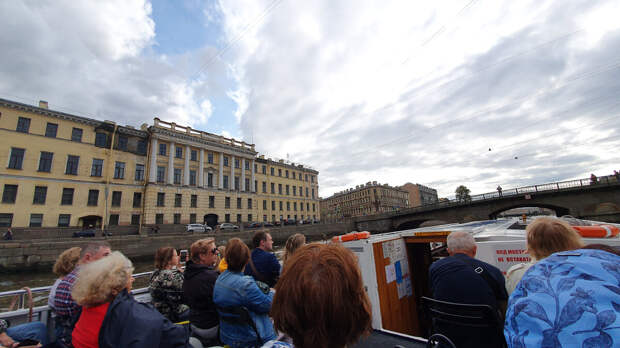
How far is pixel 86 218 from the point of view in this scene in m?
27.0

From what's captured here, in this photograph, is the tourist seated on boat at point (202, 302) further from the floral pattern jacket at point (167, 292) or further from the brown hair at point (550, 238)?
the brown hair at point (550, 238)

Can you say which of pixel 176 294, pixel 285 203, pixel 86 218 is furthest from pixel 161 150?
pixel 176 294

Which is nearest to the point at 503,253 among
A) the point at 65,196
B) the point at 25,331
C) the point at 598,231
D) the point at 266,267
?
the point at 598,231

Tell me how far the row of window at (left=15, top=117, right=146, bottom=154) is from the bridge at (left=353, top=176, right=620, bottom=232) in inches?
1600

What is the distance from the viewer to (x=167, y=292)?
11.1ft

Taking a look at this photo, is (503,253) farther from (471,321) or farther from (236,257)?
(236,257)

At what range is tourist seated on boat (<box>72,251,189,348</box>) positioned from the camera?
174cm

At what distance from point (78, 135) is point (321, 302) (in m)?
38.5

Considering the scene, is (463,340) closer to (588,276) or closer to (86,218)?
(588,276)

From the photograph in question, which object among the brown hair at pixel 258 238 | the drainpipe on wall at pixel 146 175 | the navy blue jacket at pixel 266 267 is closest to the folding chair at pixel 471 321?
the navy blue jacket at pixel 266 267

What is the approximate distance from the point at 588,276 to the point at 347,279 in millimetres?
1026

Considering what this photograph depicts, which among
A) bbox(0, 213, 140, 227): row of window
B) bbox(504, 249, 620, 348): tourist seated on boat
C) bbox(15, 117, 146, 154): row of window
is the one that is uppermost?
bbox(15, 117, 146, 154): row of window

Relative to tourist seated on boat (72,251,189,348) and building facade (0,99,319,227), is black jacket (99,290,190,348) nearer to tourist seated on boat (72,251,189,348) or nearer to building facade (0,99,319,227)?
tourist seated on boat (72,251,189,348)

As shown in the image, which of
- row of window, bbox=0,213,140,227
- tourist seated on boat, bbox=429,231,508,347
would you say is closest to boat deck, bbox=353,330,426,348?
tourist seated on boat, bbox=429,231,508,347
